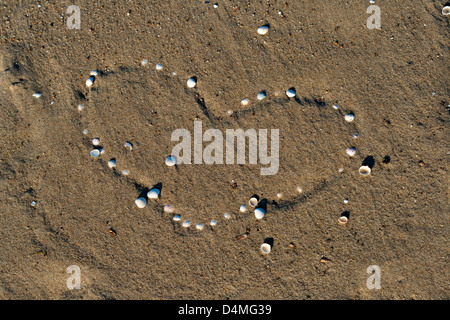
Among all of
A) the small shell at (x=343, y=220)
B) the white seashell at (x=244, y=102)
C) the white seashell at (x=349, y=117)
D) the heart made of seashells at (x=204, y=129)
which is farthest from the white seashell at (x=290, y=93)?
the small shell at (x=343, y=220)

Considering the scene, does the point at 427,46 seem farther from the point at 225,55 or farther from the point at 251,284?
the point at 251,284

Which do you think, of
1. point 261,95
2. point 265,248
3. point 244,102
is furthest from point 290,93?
point 265,248

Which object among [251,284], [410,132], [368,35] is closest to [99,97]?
[251,284]

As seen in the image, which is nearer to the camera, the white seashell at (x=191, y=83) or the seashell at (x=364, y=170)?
the seashell at (x=364, y=170)

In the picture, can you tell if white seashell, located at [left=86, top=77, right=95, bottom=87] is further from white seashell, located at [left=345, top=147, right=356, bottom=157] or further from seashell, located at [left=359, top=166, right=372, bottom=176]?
seashell, located at [left=359, top=166, right=372, bottom=176]

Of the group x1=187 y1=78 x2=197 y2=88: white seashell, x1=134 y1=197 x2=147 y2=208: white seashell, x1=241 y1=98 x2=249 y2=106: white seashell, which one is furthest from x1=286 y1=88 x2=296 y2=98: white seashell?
x1=134 y1=197 x2=147 y2=208: white seashell

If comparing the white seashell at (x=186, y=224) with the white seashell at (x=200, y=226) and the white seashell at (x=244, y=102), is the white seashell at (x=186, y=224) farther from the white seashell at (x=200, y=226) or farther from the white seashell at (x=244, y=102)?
the white seashell at (x=244, y=102)

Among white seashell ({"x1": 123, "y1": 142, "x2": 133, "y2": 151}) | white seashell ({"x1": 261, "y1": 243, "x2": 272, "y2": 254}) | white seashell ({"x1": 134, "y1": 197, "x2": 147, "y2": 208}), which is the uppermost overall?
white seashell ({"x1": 123, "y1": 142, "x2": 133, "y2": 151})
